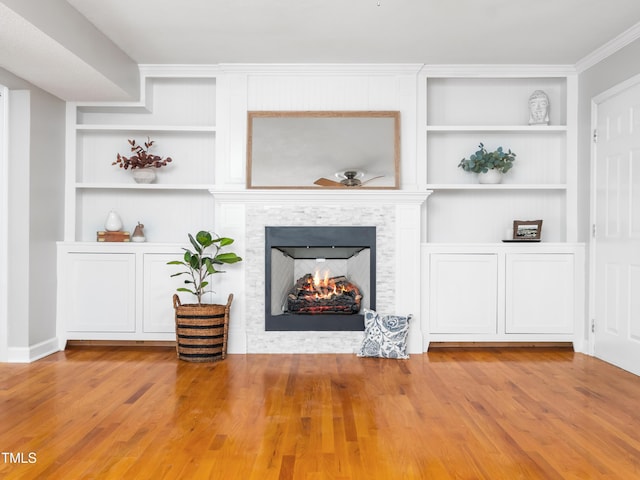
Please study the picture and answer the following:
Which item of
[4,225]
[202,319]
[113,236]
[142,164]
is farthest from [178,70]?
[202,319]

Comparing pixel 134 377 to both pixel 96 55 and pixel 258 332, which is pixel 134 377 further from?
pixel 96 55

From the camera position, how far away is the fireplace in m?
4.77

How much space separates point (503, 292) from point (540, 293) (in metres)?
0.33

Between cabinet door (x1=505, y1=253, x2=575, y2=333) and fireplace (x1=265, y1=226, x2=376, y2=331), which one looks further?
cabinet door (x1=505, y1=253, x2=575, y2=333)

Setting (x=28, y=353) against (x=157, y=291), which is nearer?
(x=28, y=353)

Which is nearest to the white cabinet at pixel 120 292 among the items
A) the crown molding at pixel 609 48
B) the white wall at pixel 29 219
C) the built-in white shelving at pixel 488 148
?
the white wall at pixel 29 219

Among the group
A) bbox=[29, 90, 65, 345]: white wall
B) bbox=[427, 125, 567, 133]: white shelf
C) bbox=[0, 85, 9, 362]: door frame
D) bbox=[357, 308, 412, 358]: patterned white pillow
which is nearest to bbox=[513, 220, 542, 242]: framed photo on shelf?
bbox=[427, 125, 567, 133]: white shelf

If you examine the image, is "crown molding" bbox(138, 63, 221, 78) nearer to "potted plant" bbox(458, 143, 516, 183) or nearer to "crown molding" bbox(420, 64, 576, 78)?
"crown molding" bbox(420, 64, 576, 78)

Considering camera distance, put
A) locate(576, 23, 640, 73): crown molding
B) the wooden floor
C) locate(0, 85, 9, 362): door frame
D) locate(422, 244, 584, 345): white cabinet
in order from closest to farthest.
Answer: the wooden floor
locate(576, 23, 640, 73): crown molding
locate(0, 85, 9, 362): door frame
locate(422, 244, 584, 345): white cabinet

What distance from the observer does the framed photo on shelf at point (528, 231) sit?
4988 millimetres

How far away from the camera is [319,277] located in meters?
5.09

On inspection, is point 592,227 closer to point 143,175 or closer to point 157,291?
point 157,291

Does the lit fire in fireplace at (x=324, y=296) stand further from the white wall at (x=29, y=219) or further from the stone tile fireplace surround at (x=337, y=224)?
the white wall at (x=29, y=219)

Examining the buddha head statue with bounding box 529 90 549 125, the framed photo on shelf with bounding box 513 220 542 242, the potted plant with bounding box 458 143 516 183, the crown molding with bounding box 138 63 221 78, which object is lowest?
the framed photo on shelf with bounding box 513 220 542 242
